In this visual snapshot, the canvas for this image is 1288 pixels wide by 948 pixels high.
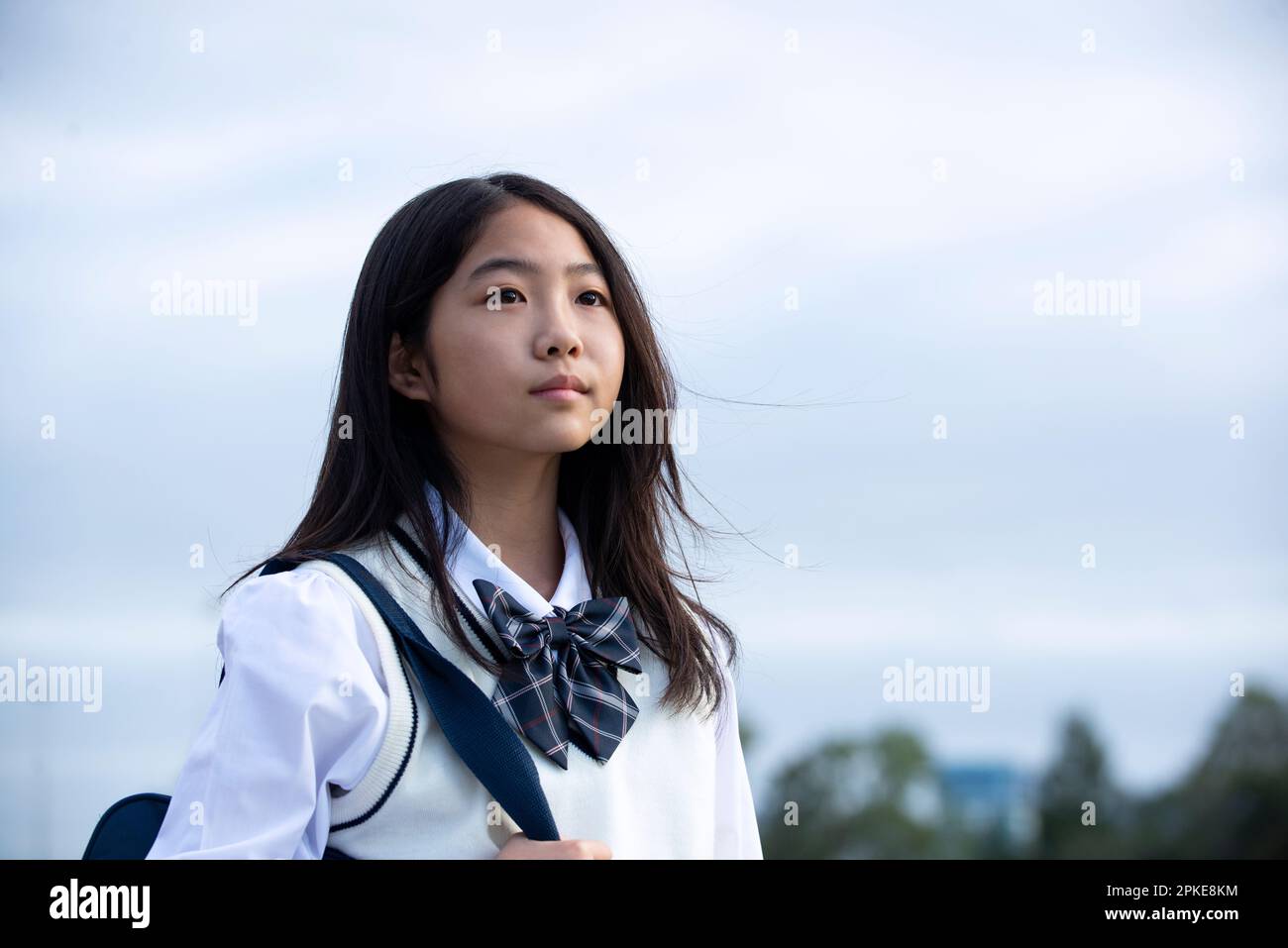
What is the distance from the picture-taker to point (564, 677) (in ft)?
6.84

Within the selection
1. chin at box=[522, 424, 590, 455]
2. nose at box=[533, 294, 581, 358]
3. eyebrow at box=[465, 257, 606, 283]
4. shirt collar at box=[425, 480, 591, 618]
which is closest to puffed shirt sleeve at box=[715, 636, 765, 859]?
shirt collar at box=[425, 480, 591, 618]

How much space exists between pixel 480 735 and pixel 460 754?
4 centimetres

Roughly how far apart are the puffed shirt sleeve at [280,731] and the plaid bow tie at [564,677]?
0.66 ft

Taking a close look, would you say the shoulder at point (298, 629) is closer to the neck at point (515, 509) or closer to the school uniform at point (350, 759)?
the school uniform at point (350, 759)

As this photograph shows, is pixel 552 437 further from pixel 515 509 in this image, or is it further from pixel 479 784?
pixel 479 784

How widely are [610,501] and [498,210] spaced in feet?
1.66

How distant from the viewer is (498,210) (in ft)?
7.41
